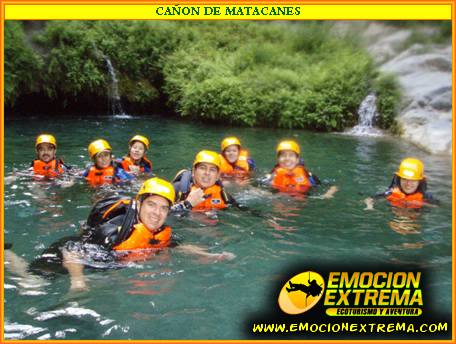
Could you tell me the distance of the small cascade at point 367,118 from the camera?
18453 mm

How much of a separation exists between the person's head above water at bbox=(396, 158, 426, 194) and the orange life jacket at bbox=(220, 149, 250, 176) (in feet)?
11.6

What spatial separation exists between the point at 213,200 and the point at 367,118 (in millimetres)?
13080

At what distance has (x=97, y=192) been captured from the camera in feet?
28.6

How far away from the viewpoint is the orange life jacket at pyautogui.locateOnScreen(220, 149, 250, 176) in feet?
33.8

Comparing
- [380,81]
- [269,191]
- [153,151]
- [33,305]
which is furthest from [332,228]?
[380,81]

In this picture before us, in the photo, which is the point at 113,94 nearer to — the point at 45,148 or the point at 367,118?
the point at 367,118

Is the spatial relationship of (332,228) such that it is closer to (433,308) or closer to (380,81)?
(433,308)

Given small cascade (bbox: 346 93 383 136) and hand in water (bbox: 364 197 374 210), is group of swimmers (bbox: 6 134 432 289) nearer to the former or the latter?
hand in water (bbox: 364 197 374 210)

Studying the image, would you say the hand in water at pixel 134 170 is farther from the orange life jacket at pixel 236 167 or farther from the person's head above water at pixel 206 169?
the person's head above water at pixel 206 169

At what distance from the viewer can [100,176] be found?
920cm

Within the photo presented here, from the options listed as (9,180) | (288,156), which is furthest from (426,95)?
(9,180)

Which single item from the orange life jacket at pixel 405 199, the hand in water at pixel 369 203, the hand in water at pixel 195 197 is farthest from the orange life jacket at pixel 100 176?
the orange life jacket at pixel 405 199

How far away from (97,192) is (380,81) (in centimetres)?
1418

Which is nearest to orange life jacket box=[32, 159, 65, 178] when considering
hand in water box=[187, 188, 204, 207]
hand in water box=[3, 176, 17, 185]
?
hand in water box=[3, 176, 17, 185]
